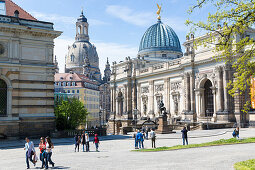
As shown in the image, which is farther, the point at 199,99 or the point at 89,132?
the point at 199,99

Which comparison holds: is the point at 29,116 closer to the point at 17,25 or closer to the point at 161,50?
the point at 17,25

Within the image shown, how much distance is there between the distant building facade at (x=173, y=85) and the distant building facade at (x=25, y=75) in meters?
16.8

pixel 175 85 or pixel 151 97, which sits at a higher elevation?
pixel 175 85

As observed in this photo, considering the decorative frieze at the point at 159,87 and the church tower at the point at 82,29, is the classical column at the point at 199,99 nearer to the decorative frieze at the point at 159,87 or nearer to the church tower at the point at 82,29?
the decorative frieze at the point at 159,87

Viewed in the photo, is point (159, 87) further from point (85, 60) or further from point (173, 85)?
point (85, 60)

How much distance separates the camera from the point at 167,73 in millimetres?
61719

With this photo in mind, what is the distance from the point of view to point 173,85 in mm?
60438

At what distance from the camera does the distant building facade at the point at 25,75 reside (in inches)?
1224

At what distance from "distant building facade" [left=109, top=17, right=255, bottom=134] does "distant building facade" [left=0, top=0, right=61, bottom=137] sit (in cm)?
1684

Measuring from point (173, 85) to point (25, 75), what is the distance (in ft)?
115

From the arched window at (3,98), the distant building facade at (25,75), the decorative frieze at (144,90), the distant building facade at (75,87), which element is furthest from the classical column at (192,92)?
the distant building facade at (75,87)

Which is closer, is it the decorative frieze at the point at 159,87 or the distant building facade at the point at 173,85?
the distant building facade at the point at 173,85

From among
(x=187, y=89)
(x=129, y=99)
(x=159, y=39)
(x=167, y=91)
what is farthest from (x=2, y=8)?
(x=159, y=39)

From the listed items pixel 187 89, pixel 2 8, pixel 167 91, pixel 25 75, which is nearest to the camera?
pixel 25 75
